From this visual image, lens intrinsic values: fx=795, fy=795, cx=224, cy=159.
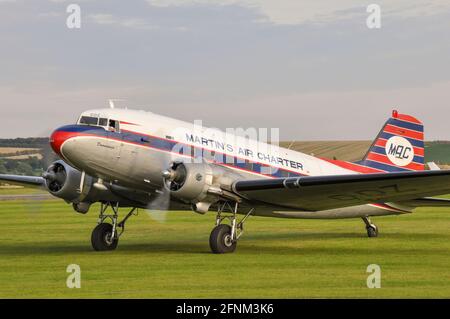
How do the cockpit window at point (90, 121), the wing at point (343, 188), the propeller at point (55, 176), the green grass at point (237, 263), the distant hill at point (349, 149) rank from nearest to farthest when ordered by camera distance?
1. the green grass at point (237, 263)
2. the wing at point (343, 188)
3. the cockpit window at point (90, 121)
4. the propeller at point (55, 176)
5. the distant hill at point (349, 149)

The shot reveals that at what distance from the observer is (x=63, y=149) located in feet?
65.8

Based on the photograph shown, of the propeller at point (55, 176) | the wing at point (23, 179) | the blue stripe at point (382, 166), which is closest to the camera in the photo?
the propeller at point (55, 176)

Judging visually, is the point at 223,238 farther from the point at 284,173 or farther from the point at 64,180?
the point at 64,180

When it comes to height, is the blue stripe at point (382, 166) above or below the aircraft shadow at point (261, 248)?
above

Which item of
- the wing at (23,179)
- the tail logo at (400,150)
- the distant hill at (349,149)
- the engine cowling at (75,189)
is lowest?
the engine cowling at (75,189)

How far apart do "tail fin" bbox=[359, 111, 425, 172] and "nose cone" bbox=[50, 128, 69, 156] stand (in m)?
11.6

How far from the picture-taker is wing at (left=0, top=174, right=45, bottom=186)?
1029 inches

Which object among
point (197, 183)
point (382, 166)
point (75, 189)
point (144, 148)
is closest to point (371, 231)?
point (382, 166)

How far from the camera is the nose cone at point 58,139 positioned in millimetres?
20031

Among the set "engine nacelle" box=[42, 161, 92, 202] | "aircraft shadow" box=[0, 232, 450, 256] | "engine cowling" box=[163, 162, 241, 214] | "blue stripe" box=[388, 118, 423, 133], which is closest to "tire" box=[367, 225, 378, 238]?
"aircraft shadow" box=[0, 232, 450, 256]

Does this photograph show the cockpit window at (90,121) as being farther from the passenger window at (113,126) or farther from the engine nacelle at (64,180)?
the engine nacelle at (64,180)

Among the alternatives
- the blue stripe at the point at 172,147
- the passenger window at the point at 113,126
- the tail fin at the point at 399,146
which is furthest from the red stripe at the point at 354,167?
the passenger window at the point at 113,126

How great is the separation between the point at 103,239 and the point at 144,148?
3.61 metres
